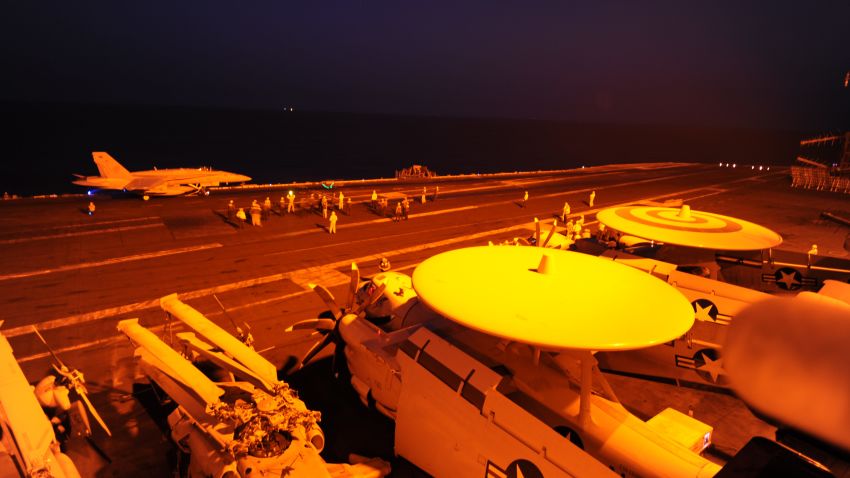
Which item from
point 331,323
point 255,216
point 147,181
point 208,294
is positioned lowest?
point 208,294

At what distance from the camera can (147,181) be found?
42312 mm

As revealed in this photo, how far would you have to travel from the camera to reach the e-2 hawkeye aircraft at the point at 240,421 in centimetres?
796

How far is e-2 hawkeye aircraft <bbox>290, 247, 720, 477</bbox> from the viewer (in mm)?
7887

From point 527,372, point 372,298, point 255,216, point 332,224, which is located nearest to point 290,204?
point 255,216

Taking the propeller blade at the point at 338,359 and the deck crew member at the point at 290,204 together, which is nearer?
the propeller blade at the point at 338,359

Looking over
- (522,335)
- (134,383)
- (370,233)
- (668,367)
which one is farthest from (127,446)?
(370,233)

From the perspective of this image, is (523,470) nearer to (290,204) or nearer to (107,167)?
(290,204)

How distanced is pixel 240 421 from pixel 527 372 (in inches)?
245

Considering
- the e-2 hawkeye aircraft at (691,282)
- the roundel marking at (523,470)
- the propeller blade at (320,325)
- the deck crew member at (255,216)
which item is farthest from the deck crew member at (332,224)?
the roundel marking at (523,470)

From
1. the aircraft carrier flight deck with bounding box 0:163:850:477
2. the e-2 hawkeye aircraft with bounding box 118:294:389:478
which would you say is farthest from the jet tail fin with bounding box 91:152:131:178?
the e-2 hawkeye aircraft with bounding box 118:294:389:478

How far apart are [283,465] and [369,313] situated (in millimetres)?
7389

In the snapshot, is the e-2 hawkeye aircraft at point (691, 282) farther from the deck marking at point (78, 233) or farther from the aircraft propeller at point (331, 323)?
the deck marking at point (78, 233)

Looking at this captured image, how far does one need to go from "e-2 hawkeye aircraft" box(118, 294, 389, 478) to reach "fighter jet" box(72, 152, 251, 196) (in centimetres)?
3439

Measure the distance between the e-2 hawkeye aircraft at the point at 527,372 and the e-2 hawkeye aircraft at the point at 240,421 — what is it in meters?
2.18
